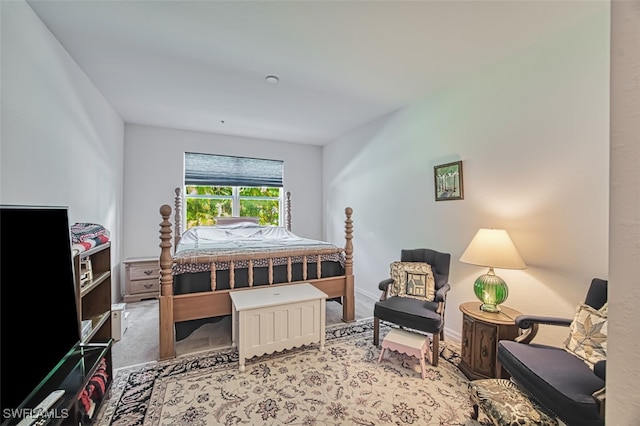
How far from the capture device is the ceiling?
1830 millimetres

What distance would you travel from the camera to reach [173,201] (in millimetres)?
4520

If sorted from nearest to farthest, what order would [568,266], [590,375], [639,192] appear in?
[639,192] < [590,375] < [568,266]

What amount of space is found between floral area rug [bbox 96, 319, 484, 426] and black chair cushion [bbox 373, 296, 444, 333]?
35 cm

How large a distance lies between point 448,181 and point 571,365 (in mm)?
1840

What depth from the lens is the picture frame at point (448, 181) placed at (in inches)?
111

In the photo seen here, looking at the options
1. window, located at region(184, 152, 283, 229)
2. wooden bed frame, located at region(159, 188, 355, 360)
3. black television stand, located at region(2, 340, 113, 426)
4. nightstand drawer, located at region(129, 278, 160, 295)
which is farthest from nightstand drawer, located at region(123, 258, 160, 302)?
black television stand, located at region(2, 340, 113, 426)

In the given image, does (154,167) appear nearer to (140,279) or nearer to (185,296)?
(140,279)

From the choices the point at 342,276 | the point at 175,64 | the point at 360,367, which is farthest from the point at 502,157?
the point at 175,64

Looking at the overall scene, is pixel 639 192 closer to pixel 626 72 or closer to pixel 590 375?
pixel 626 72

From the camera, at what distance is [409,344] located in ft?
7.29

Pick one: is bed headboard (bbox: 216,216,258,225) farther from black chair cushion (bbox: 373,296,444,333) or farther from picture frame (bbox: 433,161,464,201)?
picture frame (bbox: 433,161,464,201)

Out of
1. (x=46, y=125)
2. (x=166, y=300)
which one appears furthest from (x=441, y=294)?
(x=46, y=125)

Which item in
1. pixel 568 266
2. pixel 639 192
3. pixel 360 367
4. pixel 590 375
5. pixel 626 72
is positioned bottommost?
pixel 360 367

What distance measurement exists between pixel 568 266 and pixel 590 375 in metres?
0.82
